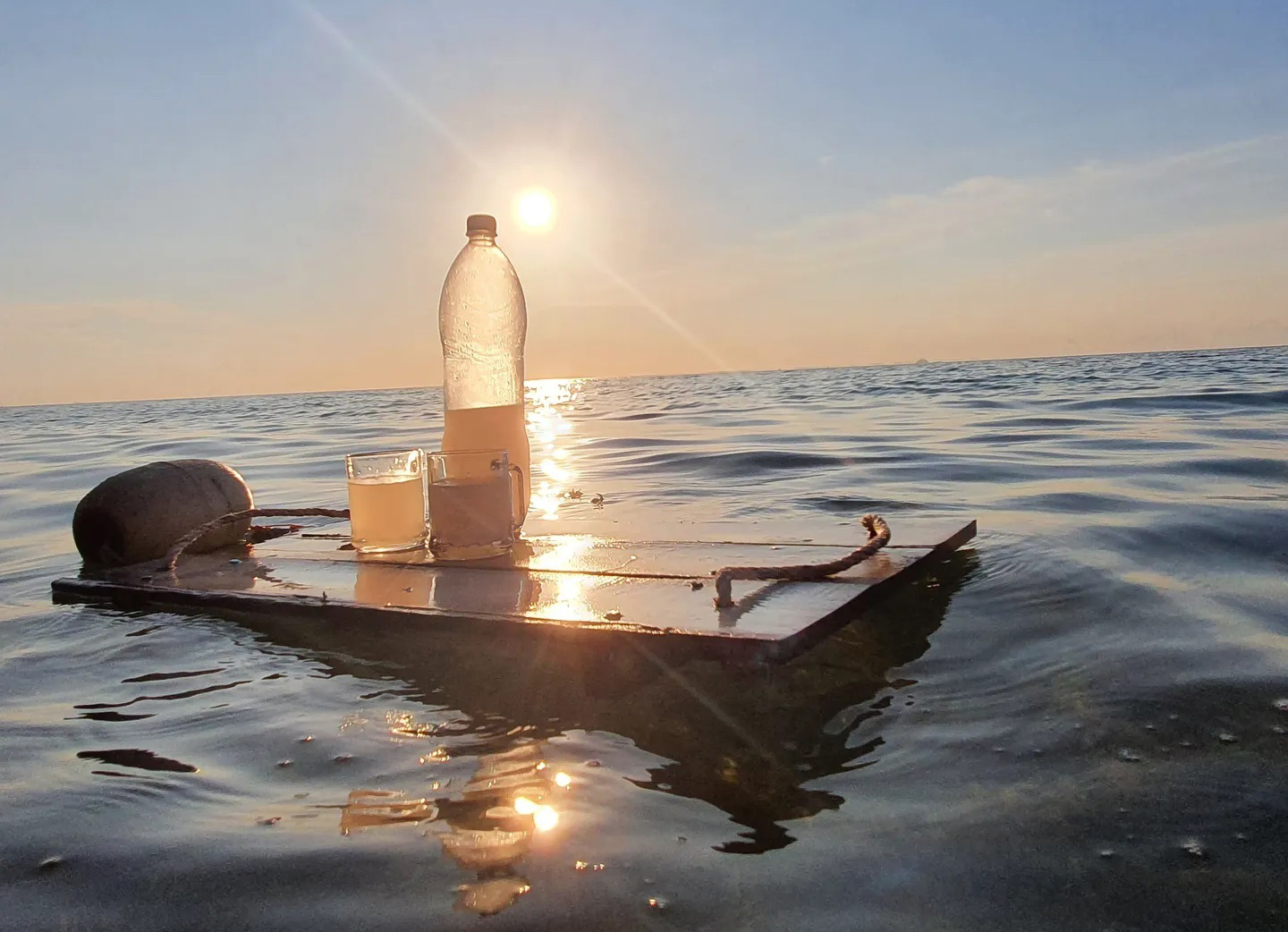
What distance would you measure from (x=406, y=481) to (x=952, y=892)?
100 inches

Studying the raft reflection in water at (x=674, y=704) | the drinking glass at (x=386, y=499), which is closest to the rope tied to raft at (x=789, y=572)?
the raft reflection in water at (x=674, y=704)

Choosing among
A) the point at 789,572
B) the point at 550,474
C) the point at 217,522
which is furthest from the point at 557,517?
the point at 550,474

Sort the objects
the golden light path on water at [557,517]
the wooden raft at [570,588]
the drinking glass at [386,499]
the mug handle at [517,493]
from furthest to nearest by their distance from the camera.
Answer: the mug handle at [517,493], the drinking glass at [386,499], the golden light path on water at [557,517], the wooden raft at [570,588]

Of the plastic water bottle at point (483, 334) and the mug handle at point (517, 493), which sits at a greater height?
the plastic water bottle at point (483, 334)

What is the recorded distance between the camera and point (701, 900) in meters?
1.52

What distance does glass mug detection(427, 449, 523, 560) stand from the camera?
10.9ft

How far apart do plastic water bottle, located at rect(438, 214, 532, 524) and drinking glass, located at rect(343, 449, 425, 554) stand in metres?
0.37

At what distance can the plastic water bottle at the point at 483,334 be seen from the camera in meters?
4.00

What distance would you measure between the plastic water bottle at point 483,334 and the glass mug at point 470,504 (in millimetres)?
468

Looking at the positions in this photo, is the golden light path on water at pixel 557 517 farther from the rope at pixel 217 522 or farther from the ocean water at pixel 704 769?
the rope at pixel 217 522

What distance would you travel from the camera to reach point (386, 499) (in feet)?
11.6

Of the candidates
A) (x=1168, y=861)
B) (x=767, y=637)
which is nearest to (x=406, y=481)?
(x=767, y=637)

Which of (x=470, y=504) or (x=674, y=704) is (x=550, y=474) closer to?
(x=470, y=504)

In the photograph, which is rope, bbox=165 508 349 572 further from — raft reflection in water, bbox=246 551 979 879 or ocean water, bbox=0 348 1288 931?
raft reflection in water, bbox=246 551 979 879
